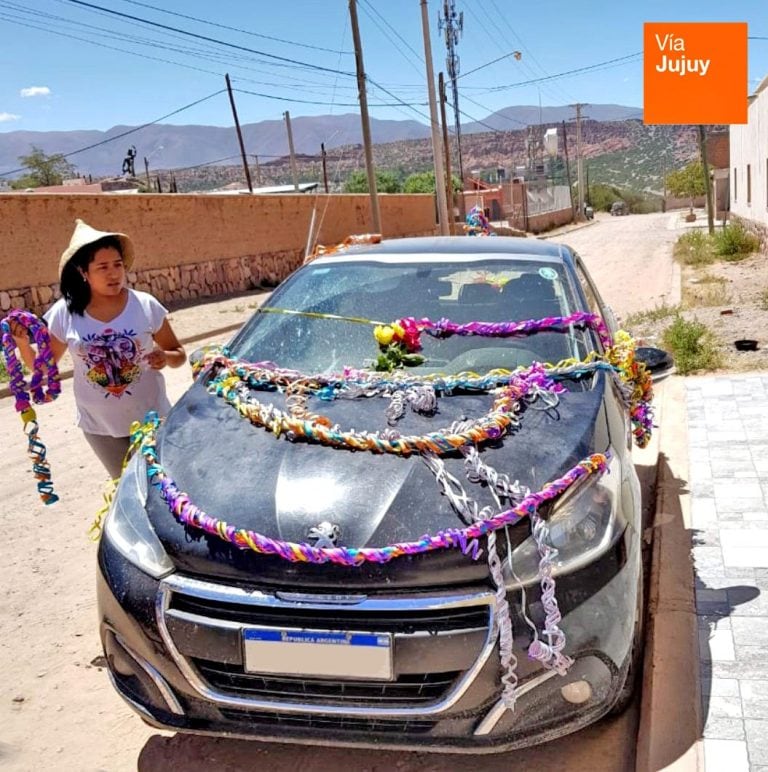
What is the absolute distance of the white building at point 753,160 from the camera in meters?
18.1

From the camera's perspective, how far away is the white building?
1808cm

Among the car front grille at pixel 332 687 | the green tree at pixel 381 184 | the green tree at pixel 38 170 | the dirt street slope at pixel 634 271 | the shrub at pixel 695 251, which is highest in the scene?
the green tree at pixel 38 170

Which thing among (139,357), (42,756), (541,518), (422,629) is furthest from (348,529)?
(139,357)

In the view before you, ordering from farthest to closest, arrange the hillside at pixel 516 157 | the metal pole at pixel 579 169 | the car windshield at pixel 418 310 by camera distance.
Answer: the hillside at pixel 516 157 < the metal pole at pixel 579 169 < the car windshield at pixel 418 310

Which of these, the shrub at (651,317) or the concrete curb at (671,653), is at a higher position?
the concrete curb at (671,653)

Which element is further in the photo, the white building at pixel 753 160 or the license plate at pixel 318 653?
the white building at pixel 753 160

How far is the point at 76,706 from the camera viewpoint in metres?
2.93

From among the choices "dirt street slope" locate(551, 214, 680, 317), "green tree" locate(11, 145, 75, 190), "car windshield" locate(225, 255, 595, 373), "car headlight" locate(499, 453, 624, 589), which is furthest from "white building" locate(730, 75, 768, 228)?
"green tree" locate(11, 145, 75, 190)

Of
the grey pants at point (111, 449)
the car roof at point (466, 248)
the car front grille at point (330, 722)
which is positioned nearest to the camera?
the car front grille at point (330, 722)

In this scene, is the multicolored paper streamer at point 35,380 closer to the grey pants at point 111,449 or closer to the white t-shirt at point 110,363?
the white t-shirt at point 110,363

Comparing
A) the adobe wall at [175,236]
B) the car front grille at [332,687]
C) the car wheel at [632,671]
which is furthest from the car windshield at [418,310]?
the adobe wall at [175,236]

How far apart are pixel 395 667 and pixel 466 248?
2.39m

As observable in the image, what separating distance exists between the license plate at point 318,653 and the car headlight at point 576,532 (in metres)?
0.39

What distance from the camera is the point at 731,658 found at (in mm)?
2779
